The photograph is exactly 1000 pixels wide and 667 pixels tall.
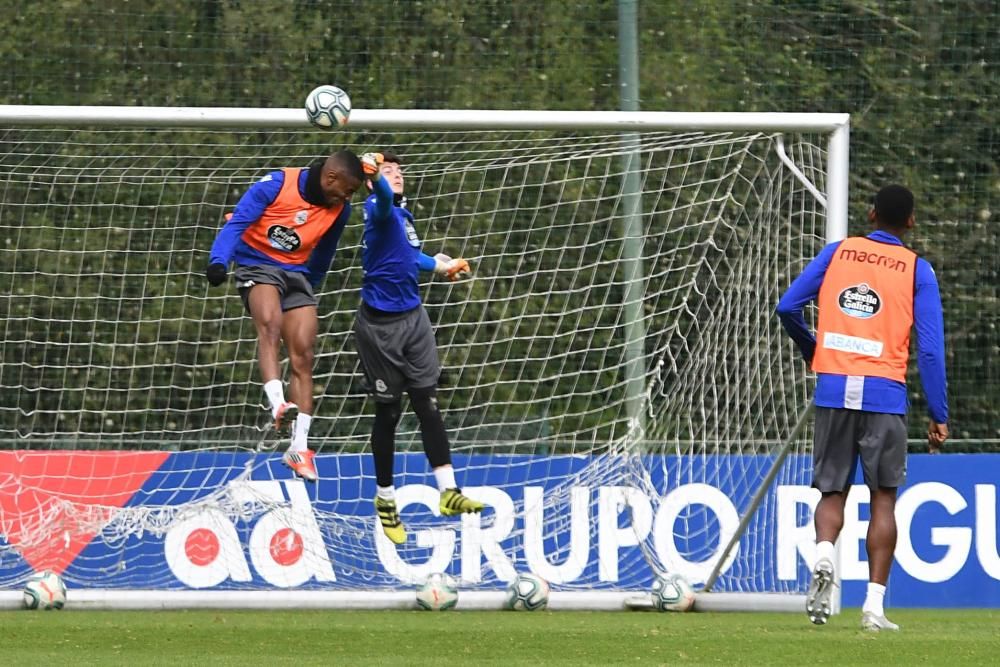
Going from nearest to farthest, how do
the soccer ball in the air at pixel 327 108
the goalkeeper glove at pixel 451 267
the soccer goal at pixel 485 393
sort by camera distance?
1. the soccer ball in the air at pixel 327 108
2. the goalkeeper glove at pixel 451 267
3. the soccer goal at pixel 485 393

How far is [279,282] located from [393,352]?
0.71 m

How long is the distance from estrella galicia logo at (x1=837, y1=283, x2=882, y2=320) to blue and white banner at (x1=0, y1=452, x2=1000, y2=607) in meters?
3.11

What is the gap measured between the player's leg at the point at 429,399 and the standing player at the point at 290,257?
1.82 feet

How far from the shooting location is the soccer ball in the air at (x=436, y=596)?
10.7 metres

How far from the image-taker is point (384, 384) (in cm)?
948

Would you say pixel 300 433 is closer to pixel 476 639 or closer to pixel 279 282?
pixel 279 282

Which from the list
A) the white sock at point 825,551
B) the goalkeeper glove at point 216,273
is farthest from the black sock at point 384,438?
the white sock at point 825,551

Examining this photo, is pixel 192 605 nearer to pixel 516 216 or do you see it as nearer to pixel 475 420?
pixel 475 420

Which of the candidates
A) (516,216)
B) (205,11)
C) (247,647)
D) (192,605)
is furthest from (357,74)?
(247,647)

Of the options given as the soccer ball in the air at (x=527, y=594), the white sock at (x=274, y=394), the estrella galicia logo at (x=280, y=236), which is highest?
the estrella galicia logo at (x=280, y=236)

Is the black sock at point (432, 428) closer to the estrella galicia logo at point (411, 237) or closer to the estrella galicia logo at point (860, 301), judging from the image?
the estrella galicia logo at point (411, 237)

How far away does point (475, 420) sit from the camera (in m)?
11.9

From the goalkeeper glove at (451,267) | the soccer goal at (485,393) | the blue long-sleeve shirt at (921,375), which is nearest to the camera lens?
the blue long-sleeve shirt at (921,375)

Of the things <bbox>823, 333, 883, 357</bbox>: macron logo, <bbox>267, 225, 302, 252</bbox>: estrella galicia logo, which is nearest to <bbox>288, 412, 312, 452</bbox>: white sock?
<bbox>267, 225, 302, 252</bbox>: estrella galicia logo
